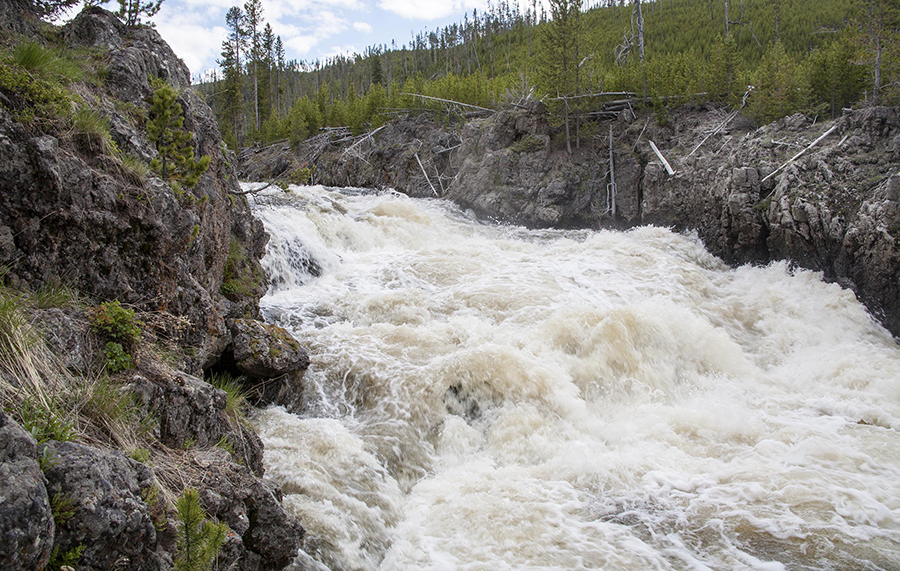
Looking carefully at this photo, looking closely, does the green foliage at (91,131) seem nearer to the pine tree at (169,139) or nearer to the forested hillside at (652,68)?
the pine tree at (169,139)

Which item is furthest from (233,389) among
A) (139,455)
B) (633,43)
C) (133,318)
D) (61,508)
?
(633,43)

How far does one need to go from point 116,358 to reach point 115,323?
32cm

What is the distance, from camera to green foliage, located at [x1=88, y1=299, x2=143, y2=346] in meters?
4.29

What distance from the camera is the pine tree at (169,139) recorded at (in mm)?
6211

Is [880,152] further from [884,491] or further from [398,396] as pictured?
[398,396]

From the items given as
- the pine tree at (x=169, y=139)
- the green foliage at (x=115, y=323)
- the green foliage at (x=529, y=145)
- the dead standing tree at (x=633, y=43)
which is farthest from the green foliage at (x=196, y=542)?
the dead standing tree at (x=633, y=43)

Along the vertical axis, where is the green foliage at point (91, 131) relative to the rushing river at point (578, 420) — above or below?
above

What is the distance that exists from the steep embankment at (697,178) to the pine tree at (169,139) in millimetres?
3821

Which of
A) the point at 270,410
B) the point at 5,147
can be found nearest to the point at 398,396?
the point at 270,410

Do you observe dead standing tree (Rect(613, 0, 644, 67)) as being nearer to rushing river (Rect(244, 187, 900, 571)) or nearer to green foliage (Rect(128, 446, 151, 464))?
rushing river (Rect(244, 187, 900, 571))

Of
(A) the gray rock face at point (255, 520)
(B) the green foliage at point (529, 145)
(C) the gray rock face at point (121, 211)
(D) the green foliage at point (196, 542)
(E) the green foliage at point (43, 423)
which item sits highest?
(B) the green foliage at point (529, 145)

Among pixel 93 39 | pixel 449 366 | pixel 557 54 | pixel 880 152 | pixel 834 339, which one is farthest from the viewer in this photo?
pixel 557 54

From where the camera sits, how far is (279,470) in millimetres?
6555

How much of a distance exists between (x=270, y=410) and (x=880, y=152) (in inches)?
742
